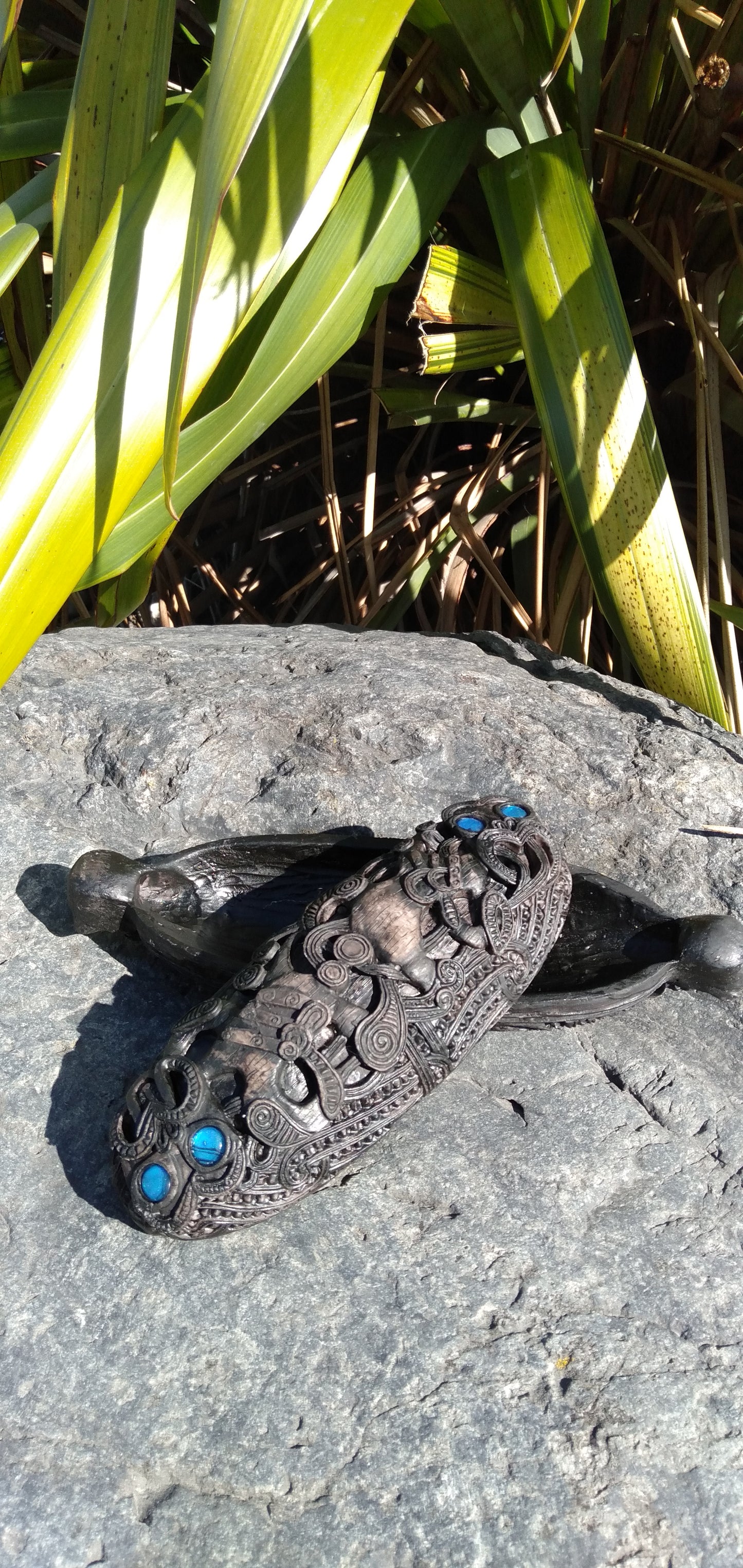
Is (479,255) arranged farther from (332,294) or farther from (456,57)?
(332,294)

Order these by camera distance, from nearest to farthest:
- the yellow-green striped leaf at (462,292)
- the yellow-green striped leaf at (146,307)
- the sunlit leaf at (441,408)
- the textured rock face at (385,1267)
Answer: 1. the textured rock face at (385,1267)
2. the yellow-green striped leaf at (146,307)
3. the yellow-green striped leaf at (462,292)
4. the sunlit leaf at (441,408)

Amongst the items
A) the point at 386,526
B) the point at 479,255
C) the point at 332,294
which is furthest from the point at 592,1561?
the point at 479,255

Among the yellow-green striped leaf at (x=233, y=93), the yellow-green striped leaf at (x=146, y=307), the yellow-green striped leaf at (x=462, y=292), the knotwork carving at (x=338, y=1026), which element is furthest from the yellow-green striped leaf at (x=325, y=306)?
the knotwork carving at (x=338, y=1026)

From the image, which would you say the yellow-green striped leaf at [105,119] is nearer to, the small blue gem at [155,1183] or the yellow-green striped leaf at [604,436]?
the yellow-green striped leaf at [604,436]

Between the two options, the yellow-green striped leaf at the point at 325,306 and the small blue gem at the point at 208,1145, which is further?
the yellow-green striped leaf at the point at 325,306

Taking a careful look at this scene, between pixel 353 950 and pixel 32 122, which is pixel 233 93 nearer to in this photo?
pixel 353 950

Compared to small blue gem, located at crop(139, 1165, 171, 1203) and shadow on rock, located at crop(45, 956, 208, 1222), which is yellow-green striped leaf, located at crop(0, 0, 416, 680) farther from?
small blue gem, located at crop(139, 1165, 171, 1203)

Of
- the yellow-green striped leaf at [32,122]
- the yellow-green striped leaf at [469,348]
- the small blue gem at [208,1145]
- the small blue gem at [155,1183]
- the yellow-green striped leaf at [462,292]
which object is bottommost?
the small blue gem at [155,1183]
